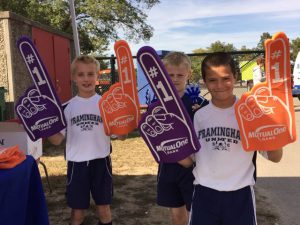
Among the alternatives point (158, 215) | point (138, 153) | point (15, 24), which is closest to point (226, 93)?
point (158, 215)

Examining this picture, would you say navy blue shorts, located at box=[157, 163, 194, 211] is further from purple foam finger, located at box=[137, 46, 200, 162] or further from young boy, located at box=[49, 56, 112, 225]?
purple foam finger, located at box=[137, 46, 200, 162]

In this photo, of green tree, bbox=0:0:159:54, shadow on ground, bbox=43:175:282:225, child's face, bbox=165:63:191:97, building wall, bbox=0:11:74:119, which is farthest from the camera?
green tree, bbox=0:0:159:54

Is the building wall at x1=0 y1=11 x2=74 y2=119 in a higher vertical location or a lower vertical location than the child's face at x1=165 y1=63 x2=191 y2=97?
higher

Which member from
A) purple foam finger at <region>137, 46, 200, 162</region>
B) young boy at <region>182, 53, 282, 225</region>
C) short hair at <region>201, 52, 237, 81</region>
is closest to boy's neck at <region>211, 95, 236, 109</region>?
young boy at <region>182, 53, 282, 225</region>

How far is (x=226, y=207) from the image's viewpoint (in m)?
1.95

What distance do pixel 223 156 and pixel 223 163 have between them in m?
0.04

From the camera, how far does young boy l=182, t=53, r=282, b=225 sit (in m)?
1.96

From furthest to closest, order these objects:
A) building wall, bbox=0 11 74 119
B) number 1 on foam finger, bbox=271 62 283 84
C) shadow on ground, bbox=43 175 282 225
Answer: building wall, bbox=0 11 74 119 → shadow on ground, bbox=43 175 282 225 → number 1 on foam finger, bbox=271 62 283 84

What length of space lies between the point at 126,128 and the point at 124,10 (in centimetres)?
1720

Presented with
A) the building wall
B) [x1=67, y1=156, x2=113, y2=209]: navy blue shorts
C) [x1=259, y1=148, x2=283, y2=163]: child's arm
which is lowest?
[x1=67, y1=156, x2=113, y2=209]: navy blue shorts

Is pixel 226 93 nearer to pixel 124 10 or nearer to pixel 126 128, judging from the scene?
pixel 126 128

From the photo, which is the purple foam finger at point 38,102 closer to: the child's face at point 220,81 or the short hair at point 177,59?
the short hair at point 177,59

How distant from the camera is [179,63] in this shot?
96.7 inches

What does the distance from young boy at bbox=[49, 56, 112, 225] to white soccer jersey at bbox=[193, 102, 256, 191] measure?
0.98m
